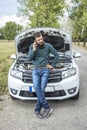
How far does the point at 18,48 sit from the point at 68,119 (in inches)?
144

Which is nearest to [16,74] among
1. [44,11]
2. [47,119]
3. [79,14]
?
[47,119]

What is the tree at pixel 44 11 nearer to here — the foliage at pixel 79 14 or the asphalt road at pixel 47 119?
the foliage at pixel 79 14

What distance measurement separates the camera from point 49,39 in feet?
31.1

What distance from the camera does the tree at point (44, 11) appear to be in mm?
33062

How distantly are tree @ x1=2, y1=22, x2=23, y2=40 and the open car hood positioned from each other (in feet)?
318

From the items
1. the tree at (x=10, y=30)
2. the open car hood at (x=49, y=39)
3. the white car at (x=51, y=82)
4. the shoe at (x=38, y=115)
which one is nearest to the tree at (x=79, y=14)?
the open car hood at (x=49, y=39)

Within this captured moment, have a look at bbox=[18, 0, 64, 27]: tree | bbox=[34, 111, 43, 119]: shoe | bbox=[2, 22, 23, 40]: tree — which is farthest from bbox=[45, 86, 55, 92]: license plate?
bbox=[2, 22, 23, 40]: tree

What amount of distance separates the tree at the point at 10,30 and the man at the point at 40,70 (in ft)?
326

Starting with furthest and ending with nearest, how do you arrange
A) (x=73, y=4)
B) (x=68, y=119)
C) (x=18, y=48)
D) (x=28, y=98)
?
(x=73, y=4) → (x=18, y=48) → (x=28, y=98) → (x=68, y=119)

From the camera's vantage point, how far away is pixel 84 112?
22.1 feet

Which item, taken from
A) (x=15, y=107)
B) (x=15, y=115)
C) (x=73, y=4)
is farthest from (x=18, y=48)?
(x=73, y=4)

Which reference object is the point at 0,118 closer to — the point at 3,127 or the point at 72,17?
the point at 3,127

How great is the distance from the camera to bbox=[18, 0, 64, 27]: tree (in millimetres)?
33062

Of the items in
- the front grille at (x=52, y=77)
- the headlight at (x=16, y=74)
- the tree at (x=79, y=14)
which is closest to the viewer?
the front grille at (x=52, y=77)
